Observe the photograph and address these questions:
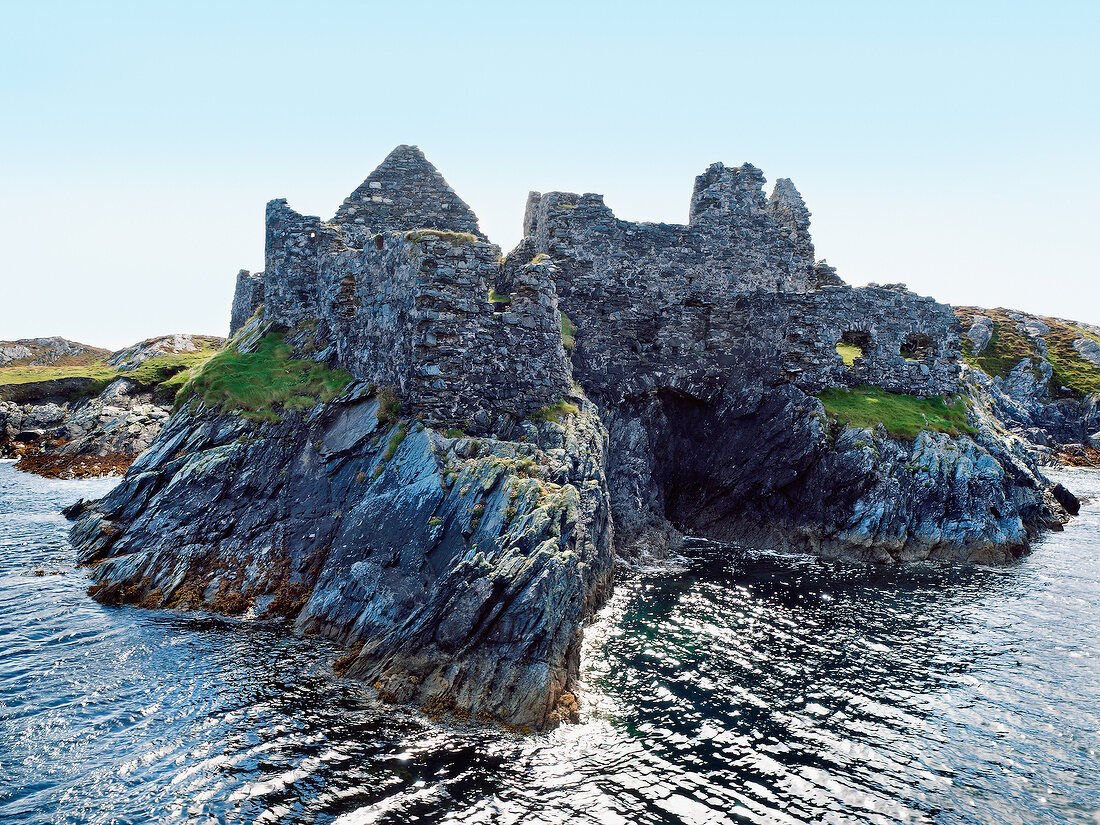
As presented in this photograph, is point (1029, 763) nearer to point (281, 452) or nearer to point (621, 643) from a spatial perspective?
point (621, 643)

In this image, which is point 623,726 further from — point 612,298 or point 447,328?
point 612,298

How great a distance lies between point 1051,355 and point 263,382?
10191 centimetres

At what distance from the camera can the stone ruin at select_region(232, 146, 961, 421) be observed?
23.9m

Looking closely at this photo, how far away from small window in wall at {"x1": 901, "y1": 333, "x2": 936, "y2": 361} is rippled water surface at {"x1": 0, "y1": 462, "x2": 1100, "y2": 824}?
55.8ft

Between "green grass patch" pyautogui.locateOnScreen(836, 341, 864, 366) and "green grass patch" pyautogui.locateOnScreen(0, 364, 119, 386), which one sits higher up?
"green grass patch" pyautogui.locateOnScreen(836, 341, 864, 366)

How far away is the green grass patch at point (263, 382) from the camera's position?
1027 inches

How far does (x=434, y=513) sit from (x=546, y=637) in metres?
5.14

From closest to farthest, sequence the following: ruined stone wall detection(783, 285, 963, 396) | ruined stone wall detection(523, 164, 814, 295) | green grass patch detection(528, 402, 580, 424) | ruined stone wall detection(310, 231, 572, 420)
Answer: ruined stone wall detection(310, 231, 572, 420)
green grass patch detection(528, 402, 580, 424)
ruined stone wall detection(523, 164, 814, 295)
ruined stone wall detection(783, 285, 963, 396)

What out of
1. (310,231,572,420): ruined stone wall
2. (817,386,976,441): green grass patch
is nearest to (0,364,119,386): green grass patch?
(310,231,572,420): ruined stone wall

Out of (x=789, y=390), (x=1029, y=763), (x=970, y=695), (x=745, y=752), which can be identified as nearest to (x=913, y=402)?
(x=789, y=390)

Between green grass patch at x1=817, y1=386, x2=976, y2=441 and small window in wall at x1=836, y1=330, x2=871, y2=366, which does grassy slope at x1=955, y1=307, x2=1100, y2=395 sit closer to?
small window in wall at x1=836, y1=330, x2=871, y2=366

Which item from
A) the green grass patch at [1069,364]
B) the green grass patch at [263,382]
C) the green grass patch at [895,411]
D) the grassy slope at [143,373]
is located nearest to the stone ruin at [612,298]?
the green grass patch at [895,411]

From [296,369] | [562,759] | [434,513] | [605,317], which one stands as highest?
[605,317]

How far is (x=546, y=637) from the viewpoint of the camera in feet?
54.1
